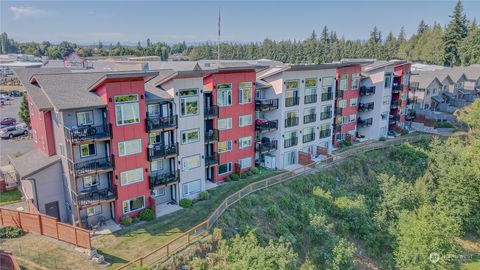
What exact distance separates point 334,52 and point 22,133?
112404 mm

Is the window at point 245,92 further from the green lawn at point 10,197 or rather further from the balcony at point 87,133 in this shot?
the green lawn at point 10,197

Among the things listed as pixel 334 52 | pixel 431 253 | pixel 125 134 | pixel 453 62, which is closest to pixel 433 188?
pixel 431 253

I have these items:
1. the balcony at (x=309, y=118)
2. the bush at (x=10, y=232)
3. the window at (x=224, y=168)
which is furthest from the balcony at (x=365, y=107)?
the bush at (x=10, y=232)

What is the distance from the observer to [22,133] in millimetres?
52375

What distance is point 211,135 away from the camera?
34.8 meters

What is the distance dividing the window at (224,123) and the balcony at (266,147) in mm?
5198

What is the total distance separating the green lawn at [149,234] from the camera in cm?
2338

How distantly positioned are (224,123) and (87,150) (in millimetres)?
14216

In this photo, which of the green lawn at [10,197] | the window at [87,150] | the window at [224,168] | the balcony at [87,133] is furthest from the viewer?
the window at [224,168]

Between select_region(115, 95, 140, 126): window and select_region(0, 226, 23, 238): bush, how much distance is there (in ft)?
34.8

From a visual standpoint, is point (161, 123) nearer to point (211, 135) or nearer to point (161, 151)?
point (161, 151)

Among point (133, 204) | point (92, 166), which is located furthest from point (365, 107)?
point (92, 166)

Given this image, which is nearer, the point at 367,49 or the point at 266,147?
the point at 266,147

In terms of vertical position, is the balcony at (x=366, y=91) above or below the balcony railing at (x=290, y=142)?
above
